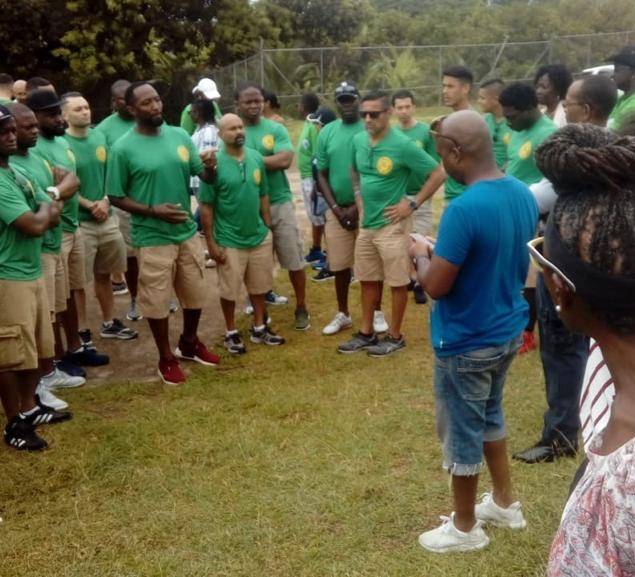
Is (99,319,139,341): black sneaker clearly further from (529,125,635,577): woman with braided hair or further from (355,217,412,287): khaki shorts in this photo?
(529,125,635,577): woman with braided hair

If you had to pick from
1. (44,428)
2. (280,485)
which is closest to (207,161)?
(44,428)

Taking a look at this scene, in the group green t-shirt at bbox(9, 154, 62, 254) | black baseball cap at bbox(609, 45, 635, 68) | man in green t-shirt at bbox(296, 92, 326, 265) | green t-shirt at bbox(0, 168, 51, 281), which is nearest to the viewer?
green t-shirt at bbox(0, 168, 51, 281)

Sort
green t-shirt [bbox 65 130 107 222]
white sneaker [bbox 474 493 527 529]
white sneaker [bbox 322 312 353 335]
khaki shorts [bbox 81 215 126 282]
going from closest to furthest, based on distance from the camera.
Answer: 1. white sneaker [bbox 474 493 527 529]
2. green t-shirt [bbox 65 130 107 222]
3. khaki shorts [bbox 81 215 126 282]
4. white sneaker [bbox 322 312 353 335]

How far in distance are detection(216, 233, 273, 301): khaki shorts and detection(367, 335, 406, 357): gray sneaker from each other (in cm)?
104

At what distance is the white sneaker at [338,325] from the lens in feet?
22.4

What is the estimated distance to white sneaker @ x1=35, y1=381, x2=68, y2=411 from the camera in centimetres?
529

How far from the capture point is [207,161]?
600 centimetres

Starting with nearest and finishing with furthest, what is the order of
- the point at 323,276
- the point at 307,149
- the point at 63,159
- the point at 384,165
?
1. the point at 63,159
2. the point at 384,165
3. the point at 323,276
4. the point at 307,149

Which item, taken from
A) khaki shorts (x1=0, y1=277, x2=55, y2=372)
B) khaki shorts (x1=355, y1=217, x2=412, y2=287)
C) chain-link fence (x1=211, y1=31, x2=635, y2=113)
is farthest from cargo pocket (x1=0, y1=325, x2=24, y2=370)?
chain-link fence (x1=211, y1=31, x2=635, y2=113)

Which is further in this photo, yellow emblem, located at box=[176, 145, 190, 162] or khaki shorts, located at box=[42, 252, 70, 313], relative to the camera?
yellow emblem, located at box=[176, 145, 190, 162]

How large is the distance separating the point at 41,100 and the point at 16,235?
4.93 ft

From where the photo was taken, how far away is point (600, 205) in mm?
1435

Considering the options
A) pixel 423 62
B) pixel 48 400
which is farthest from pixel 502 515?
pixel 423 62

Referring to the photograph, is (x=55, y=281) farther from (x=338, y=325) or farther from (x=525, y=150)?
(x=525, y=150)
